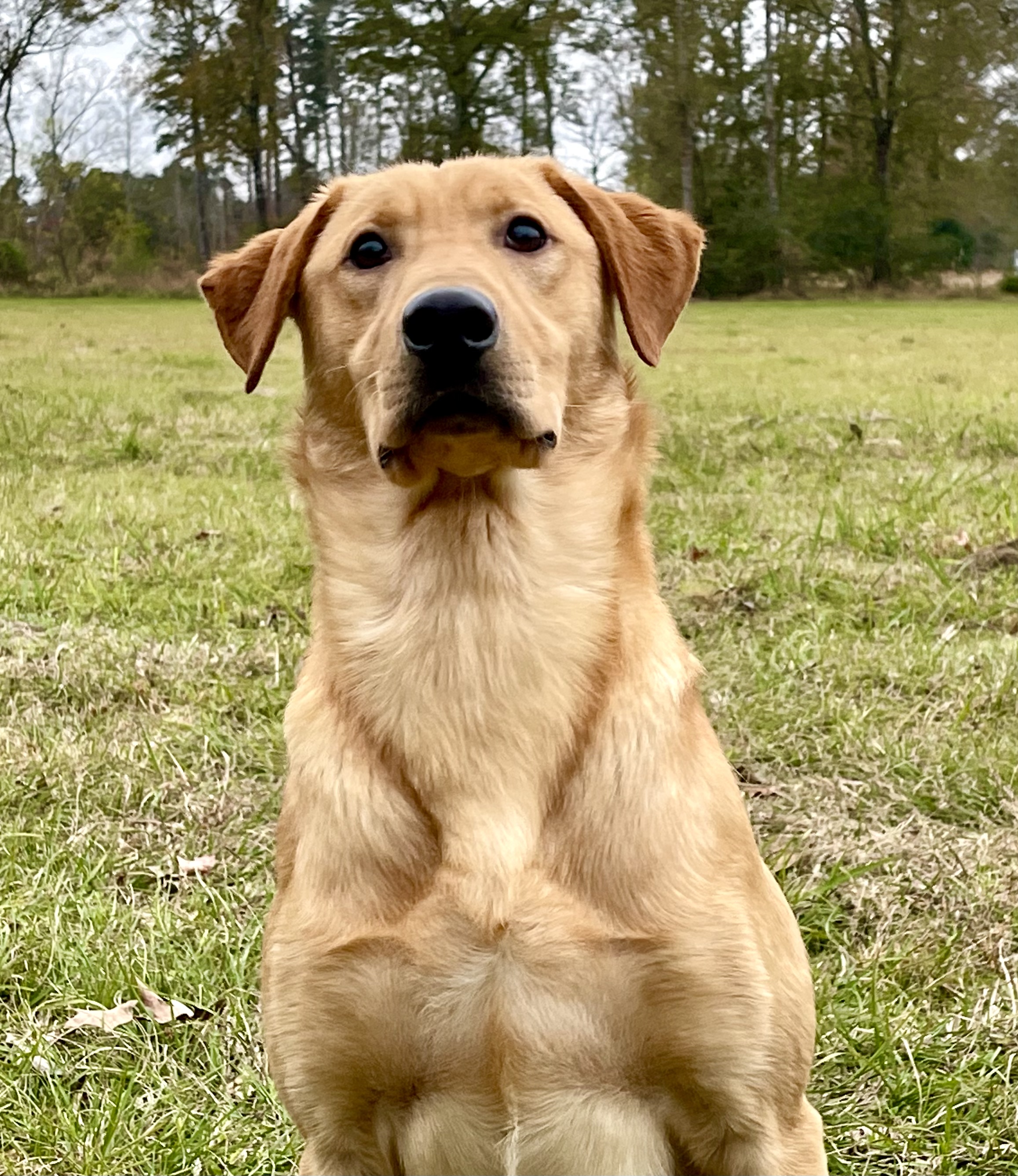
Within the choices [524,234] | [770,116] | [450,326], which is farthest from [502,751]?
[770,116]

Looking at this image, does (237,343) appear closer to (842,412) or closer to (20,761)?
(20,761)

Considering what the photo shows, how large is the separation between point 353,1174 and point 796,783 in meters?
1.83

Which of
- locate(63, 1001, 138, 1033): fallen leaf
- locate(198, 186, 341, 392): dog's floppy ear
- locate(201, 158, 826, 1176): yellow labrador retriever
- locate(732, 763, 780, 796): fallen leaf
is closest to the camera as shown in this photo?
locate(201, 158, 826, 1176): yellow labrador retriever

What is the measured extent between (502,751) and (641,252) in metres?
1.05

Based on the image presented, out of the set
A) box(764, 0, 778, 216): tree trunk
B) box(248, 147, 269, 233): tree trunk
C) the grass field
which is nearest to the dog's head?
the grass field

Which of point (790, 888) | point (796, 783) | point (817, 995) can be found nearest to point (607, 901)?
point (817, 995)

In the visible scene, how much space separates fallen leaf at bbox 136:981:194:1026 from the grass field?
0.06 feet

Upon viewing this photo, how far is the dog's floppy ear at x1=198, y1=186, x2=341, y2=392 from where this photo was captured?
7.65 feet

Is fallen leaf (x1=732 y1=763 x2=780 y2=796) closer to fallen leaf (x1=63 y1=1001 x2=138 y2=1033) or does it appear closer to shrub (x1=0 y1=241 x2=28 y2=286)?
fallen leaf (x1=63 y1=1001 x2=138 y2=1033)

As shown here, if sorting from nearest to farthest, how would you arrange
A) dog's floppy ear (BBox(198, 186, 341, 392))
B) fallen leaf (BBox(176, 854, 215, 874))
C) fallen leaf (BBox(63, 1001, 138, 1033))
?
1. dog's floppy ear (BBox(198, 186, 341, 392))
2. fallen leaf (BBox(63, 1001, 138, 1033))
3. fallen leaf (BBox(176, 854, 215, 874))

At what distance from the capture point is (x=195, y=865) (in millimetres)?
3006

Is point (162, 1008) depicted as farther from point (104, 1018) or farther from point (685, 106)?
point (685, 106)

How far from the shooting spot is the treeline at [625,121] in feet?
47.5

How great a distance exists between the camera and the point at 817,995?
8.25 feet
